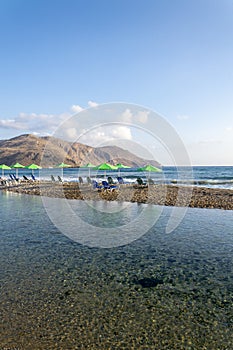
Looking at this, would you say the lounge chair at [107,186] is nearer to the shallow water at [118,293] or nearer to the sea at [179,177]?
the sea at [179,177]

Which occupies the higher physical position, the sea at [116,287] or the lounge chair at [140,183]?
the lounge chair at [140,183]

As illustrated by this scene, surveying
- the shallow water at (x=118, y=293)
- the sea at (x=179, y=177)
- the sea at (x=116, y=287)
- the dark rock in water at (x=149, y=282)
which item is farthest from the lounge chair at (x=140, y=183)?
the dark rock in water at (x=149, y=282)

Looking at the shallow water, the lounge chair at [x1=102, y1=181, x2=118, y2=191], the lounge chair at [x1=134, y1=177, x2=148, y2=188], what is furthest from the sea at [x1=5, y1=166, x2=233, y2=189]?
the shallow water

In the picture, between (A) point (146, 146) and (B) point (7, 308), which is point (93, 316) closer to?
(B) point (7, 308)

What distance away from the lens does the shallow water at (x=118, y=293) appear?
16.2ft

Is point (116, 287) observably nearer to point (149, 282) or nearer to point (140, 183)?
point (149, 282)

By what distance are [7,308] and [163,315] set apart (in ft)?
11.4

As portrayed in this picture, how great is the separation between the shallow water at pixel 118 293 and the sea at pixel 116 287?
0.9 inches

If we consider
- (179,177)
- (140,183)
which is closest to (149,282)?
(140,183)

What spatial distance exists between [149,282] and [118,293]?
3.68 feet

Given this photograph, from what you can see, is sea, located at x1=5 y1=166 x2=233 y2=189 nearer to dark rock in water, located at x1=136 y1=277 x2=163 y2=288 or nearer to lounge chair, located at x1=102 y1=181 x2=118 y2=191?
lounge chair, located at x1=102 y1=181 x2=118 y2=191

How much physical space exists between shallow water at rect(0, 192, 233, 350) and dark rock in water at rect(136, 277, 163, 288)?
0.18ft

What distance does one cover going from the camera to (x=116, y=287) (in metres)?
7.07

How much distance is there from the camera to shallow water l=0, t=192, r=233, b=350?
4.93 m
